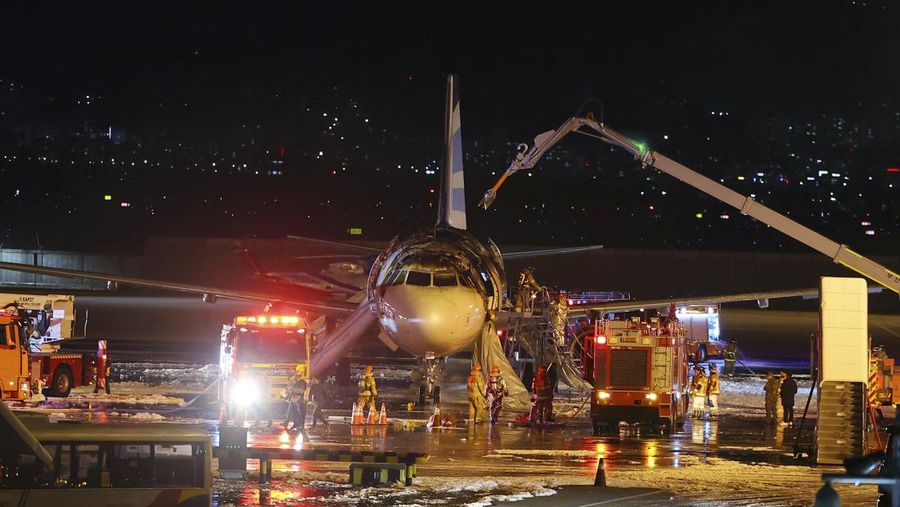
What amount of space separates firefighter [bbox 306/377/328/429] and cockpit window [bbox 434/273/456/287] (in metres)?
3.78

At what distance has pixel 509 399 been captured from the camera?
33.6 meters

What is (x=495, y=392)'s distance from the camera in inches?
1168

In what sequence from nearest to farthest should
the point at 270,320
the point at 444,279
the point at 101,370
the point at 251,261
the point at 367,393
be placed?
the point at 367,393 → the point at 270,320 → the point at 444,279 → the point at 101,370 → the point at 251,261

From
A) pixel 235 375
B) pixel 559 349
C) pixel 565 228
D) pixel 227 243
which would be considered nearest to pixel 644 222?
pixel 565 228

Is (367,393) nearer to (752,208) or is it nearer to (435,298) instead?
(435,298)

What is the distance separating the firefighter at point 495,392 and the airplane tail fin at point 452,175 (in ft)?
29.3

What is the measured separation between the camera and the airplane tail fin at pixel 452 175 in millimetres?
38750

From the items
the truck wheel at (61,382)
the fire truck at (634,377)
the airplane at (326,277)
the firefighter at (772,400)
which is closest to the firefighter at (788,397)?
the firefighter at (772,400)

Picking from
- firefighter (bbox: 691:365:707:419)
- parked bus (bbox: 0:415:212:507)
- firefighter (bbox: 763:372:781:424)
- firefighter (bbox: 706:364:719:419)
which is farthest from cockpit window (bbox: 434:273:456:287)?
parked bus (bbox: 0:415:212:507)

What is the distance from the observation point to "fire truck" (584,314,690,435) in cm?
2764

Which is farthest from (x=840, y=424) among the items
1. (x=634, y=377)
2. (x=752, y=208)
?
(x=752, y=208)

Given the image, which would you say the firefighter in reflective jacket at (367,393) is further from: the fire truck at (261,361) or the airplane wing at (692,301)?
the airplane wing at (692,301)

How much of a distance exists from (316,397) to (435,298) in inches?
148

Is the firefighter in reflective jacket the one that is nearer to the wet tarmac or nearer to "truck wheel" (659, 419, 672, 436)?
the wet tarmac
